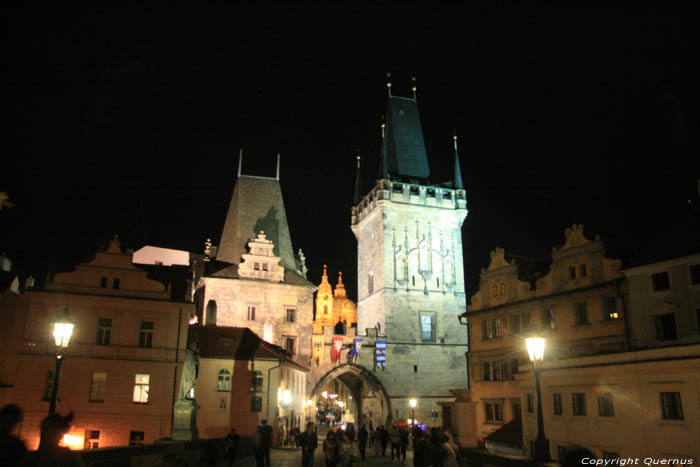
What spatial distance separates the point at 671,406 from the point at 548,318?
13496 millimetres

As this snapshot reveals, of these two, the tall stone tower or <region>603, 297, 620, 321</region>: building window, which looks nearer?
<region>603, 297, 620, 321</region>: building window

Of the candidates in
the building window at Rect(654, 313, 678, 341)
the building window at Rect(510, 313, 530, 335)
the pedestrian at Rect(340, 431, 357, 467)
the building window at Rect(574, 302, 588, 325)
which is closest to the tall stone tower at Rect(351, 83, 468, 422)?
the building window at Rect(510, 313, 530, 335)

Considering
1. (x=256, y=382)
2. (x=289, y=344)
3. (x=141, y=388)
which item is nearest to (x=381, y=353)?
(x=289, y=344)

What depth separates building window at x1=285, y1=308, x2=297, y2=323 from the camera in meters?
44.0

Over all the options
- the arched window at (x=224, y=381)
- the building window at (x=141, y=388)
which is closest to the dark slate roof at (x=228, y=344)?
the arched window at (x=224, y=381)

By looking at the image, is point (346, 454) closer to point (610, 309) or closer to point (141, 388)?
point (141, 388)

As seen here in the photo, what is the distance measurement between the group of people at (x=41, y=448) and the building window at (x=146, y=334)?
23986 mm

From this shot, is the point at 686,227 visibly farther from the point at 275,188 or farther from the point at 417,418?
the point at 275,188

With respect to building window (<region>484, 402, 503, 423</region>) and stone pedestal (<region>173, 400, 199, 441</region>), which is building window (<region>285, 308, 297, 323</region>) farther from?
stone pedestal (<region>173, 400, 199, 441</region>)

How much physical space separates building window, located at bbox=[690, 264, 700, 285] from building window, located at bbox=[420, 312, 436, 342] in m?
27.8

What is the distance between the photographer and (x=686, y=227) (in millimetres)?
25188

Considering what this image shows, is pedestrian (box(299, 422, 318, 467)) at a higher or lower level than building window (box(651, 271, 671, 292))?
lower

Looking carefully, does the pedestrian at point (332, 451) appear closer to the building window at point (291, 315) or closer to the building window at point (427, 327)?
the building window at point (291, 315)

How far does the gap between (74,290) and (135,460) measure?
56.8 feet
